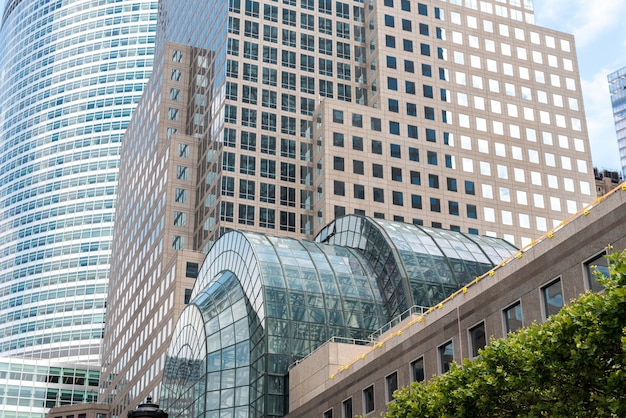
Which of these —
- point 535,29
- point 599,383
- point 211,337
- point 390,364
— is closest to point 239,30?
point 535,29

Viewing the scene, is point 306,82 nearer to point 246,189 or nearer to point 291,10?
point 291,10

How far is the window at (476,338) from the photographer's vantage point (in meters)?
49.8

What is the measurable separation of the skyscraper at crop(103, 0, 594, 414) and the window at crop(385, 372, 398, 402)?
2522 inches

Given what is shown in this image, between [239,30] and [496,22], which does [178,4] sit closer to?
[239,30]

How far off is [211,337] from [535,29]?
293ft

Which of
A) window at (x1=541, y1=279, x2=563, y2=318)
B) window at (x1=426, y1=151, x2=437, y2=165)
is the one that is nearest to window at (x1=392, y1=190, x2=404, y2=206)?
window at (x1=426, y1=151, x2=437, y2=165)

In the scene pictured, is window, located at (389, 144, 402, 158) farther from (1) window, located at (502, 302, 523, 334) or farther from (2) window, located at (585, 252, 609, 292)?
(2) window, located at (585, 252, 609, 292)

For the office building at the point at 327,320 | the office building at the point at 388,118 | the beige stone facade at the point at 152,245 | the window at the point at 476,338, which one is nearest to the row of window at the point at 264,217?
the office building at the point at 388,118

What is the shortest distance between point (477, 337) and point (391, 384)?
9.11 meters

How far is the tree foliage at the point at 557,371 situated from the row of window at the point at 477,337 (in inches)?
113

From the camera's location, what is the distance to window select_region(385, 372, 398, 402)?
2254 inches

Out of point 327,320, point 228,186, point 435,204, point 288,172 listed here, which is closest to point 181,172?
point 228,186

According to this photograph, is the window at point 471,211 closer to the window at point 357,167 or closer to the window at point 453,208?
the window at point 453,208

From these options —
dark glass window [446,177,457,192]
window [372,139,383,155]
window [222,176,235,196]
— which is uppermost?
window [372,139,383,155]
